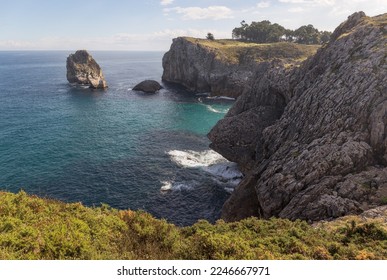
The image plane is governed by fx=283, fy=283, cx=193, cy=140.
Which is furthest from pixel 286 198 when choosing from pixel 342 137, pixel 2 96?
pixel 2 96

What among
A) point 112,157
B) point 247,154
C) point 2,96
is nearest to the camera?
point 247,154

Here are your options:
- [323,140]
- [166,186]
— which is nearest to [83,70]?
[166,186]

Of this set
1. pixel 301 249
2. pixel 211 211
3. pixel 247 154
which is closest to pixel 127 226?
pixel 301 249

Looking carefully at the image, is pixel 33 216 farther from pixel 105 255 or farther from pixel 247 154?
pixel 247 154

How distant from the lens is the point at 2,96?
118 metres

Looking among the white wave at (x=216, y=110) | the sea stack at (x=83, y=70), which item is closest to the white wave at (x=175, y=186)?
the white wave at (x=216, y=110)

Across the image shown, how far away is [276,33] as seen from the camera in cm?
17562

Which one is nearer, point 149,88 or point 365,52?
point 365,52

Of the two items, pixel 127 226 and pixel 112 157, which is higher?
pixel 127 226

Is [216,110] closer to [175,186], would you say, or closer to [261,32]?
[175,186]

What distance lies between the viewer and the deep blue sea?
1900 inches

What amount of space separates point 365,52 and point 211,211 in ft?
113
